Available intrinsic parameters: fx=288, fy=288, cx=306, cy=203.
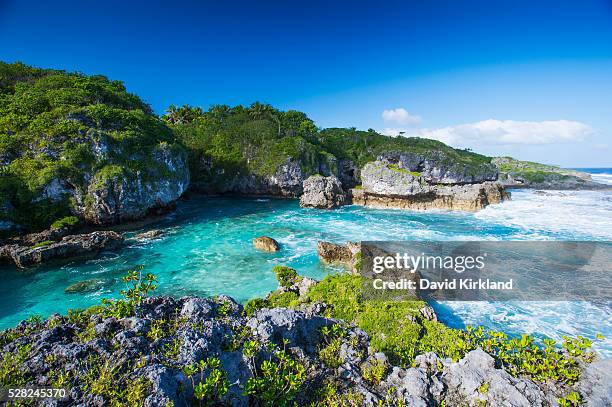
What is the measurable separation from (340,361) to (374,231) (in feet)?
80.6

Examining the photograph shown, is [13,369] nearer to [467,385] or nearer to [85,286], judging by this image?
[467,385]

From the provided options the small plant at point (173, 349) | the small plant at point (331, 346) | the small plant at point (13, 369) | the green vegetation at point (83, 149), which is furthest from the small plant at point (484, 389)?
the green vegetation at point (83, 149)

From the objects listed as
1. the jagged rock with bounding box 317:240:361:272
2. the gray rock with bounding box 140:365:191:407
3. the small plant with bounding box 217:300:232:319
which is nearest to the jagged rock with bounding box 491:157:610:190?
the jagged rock with bounding box 317:240:361:272

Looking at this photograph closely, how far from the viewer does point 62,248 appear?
2281 cm

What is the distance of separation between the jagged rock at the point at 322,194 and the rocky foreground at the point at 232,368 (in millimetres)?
35961

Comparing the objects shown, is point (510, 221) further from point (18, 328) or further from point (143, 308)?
point (18, 328)

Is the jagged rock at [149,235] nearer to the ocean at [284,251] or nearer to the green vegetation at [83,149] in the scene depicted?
the ocean at [284,251]

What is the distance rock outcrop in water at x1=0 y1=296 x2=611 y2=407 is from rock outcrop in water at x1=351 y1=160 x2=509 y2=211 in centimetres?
3952

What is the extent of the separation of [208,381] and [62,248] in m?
24.7

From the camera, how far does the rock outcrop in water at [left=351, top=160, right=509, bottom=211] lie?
42.8m

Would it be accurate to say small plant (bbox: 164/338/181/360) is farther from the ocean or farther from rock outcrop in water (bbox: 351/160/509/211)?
rock outcrop in water (bbox: 351/160/509/211)

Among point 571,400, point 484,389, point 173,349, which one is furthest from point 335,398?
point 571,400

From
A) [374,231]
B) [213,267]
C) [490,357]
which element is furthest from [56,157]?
[490,357]

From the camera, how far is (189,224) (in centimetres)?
3400
